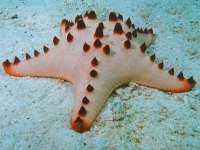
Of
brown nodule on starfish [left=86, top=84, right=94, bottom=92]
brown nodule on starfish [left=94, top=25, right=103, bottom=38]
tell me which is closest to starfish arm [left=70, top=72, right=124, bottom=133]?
brown nodule on starfish [left=86, top=84, right=94, bottom=92]

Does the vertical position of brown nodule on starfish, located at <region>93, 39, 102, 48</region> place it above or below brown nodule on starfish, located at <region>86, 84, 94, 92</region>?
above

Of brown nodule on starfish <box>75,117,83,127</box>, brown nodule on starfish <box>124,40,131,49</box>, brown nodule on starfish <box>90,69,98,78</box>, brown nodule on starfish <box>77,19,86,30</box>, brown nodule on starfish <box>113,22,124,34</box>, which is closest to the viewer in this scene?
brown nodule on starfish <box>75,117,83,127</box>

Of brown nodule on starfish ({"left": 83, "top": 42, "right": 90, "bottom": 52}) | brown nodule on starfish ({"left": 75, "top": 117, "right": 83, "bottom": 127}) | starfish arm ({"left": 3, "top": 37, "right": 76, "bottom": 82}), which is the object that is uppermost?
brown nodule on starfish ({"left": 83, "top": 42, "right": 90, "bottom": 52})

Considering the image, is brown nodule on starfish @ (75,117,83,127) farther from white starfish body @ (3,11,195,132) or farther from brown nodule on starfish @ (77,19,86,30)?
brown nodule on starfish @ (77,19,86,30)

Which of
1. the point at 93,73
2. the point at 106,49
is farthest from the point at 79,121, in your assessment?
the point at 106,49

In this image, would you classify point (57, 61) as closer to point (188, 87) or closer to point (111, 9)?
point (188, 87)
